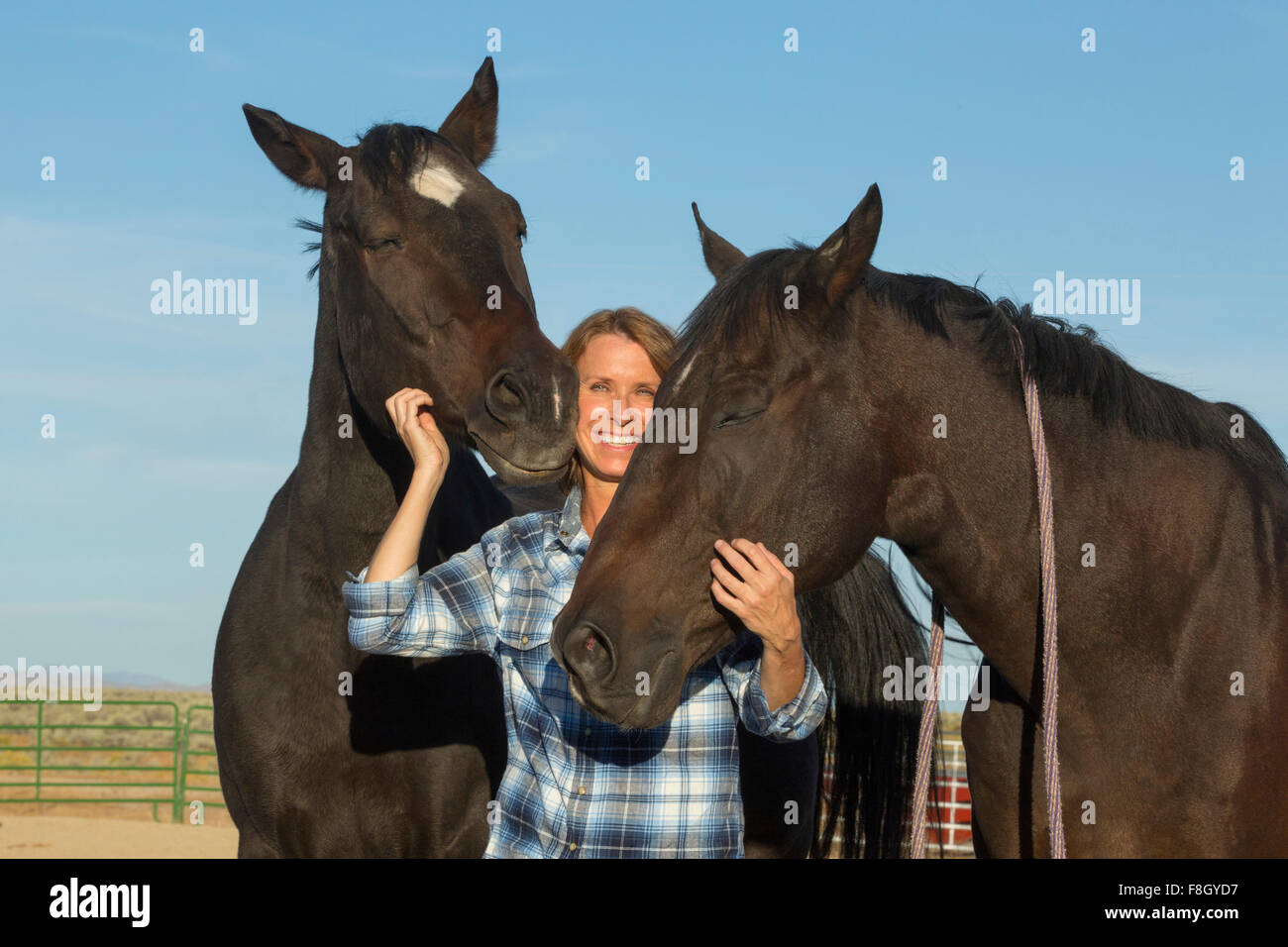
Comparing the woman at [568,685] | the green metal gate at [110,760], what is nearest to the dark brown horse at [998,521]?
the woman at [568,685]

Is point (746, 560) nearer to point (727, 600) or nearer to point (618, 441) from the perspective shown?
point (727, 600)

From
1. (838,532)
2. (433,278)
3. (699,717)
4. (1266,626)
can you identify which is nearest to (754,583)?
(838,532)

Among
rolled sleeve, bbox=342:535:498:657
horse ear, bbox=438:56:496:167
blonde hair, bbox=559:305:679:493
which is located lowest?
rolled sleeve, bbox=342:535:498:657

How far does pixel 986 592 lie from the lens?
123 inches

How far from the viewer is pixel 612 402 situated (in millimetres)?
3625

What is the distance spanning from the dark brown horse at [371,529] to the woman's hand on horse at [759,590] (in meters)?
1.21

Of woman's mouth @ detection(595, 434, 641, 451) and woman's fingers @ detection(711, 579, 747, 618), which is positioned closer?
woman's fingers @ detection(711, 579, 747, 618)

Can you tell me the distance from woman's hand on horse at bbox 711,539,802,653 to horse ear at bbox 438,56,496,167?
249 cm

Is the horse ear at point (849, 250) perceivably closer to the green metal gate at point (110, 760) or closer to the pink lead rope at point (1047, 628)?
the pink lead rope at point (1047, 628)

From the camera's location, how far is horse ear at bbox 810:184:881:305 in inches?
115

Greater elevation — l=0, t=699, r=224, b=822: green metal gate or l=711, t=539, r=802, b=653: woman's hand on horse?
l=711, t=539, r=802, b=653: woman's hand on horse

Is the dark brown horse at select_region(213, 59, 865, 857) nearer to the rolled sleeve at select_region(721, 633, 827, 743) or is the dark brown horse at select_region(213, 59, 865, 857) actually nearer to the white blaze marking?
the white blaze marking

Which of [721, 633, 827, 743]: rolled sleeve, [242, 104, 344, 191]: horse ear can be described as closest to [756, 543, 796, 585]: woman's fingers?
[721, 633, 827, 743]: rolled sleeve
